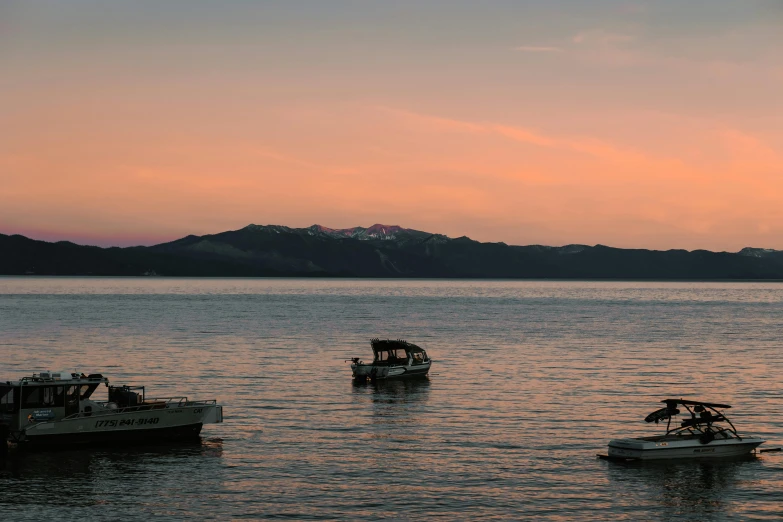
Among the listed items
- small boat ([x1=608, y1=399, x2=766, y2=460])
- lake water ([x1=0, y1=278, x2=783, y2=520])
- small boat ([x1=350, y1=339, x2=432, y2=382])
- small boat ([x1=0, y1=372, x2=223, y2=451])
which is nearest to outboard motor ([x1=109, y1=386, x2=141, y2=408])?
small boat ([x1=0, y1=372, x2=223, y2=451])

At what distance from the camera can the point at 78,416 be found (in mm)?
50312

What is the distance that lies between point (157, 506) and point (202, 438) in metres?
14.9

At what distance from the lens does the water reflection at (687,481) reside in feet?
128

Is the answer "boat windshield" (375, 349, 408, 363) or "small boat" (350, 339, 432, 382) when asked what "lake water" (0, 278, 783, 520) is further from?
"boat windshield" (375, 349, 408, 363)

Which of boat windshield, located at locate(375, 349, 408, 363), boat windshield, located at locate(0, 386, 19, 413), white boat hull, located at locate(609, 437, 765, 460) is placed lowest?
white boat hull, located at locate(609, 437, 765, 460)

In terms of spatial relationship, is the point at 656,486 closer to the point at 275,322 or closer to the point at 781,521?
the point at 781,521

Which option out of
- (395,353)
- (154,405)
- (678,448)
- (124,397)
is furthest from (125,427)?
(395,353)

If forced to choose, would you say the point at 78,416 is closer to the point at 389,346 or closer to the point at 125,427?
the point at 125,427

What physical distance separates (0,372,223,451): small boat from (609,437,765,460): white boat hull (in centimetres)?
2360

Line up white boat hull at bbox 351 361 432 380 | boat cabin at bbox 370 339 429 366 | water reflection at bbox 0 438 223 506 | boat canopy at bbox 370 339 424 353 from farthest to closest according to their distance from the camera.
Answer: boat canopy at bbox 370 339 424 353 → boat cabin at bbox 370 339 429 366 → white boat hull at bbox 351 361 432 380 → water reflection at bbox 0 438 223 506

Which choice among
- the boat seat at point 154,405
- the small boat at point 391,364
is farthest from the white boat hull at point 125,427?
the small boat at point 391,364

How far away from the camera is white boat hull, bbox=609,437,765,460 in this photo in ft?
153

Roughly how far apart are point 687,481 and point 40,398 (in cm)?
3515

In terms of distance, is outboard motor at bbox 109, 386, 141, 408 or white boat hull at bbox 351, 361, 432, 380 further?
white boat hull at bbox 351, 361, 432, 380
